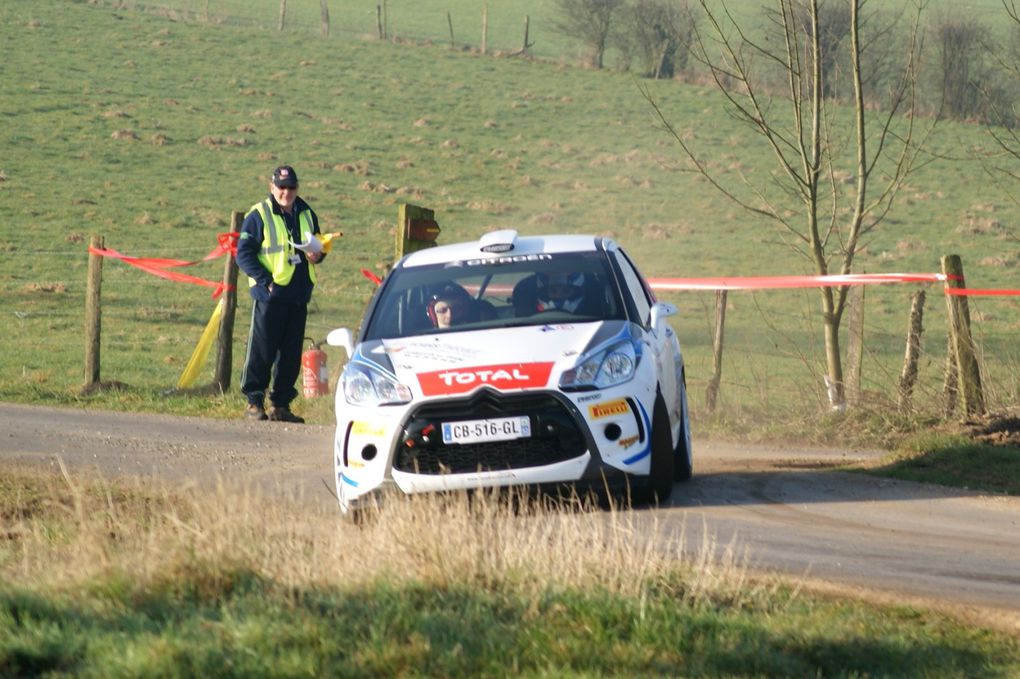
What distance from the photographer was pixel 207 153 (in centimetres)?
5200

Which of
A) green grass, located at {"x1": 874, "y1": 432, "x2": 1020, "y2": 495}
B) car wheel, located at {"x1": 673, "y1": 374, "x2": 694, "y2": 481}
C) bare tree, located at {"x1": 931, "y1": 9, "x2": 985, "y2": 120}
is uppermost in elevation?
bare tree, located at {"x1": 931, "y1": 9, "x2": 985, "y2": 120}

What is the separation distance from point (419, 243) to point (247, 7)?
73.4m

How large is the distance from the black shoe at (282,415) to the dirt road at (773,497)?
0.28 metres

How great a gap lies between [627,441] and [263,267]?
20.6 feet

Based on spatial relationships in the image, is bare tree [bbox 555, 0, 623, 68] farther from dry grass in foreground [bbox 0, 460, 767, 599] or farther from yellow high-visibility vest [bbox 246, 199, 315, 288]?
dry grass in foreground [bbox 0, 460, 767, 599]

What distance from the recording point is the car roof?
35.0 feet

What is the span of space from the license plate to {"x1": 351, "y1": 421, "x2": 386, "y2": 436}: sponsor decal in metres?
0.46

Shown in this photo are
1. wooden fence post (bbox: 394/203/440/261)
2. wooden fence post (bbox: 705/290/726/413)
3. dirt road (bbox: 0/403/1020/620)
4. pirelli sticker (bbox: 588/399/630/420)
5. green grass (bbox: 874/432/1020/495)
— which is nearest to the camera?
dirt road (bbox: 0/403/1020/620)

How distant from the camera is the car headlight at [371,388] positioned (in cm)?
918

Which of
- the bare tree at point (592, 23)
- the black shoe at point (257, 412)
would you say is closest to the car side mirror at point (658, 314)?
the black shoe at point (257, 412)

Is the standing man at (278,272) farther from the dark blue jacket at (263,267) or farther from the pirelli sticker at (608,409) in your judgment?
the pirelli sticker at (608,409)

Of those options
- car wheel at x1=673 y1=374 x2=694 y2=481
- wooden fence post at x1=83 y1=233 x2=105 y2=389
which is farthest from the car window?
wooden fence post at x1=83 y1=233 x2=105 y2=389

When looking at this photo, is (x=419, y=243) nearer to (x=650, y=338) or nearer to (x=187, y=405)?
(x=187, y=405)

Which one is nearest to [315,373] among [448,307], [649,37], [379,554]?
[448,307]
